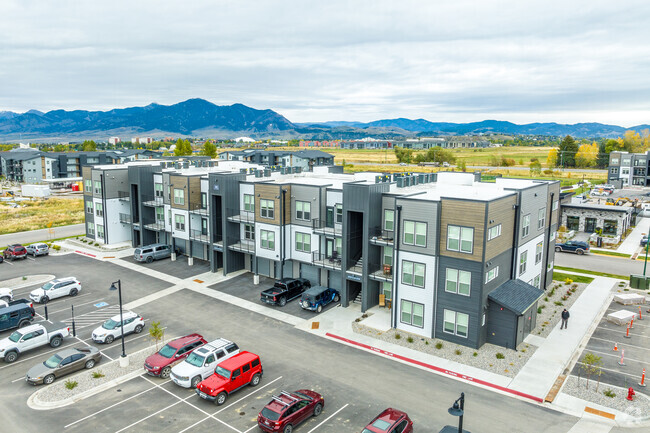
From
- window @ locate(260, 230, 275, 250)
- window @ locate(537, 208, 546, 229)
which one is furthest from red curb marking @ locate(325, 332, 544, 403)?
window @ locate(537, 208, 546, 229)

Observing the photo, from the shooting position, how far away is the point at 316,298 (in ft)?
115

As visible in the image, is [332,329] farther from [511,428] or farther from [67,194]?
[67,194]

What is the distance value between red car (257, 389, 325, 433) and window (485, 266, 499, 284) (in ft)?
44.2

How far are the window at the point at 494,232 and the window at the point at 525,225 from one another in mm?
4221

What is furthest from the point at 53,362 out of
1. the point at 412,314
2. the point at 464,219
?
the point at 464,219

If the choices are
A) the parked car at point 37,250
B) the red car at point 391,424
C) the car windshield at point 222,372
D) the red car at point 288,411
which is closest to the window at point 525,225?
the red car at point 391,424

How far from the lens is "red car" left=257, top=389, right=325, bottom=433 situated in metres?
20.1

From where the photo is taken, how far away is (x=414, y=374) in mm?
26094

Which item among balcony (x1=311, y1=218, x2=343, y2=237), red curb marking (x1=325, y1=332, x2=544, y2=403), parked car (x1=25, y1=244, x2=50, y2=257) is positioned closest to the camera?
red curb marking (x1=325, y1=332, x2=544, y2=403)

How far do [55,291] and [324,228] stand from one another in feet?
77.6

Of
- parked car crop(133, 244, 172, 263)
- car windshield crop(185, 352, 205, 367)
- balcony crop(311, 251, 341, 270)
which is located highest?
balcony crop(311, 251, 341, 270)

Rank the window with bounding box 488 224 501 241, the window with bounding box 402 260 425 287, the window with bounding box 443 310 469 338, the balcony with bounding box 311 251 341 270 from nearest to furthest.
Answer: the window with bounding box 488 224 501 241
the window with bounding box 443 310 469 338
the window with bounding box 402 260 425 287
the balcony with bounding box 311 251 341 270

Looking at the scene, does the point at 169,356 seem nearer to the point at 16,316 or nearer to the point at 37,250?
the point at 16,316

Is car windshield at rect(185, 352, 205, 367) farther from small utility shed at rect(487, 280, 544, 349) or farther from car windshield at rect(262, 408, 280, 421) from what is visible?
small utility shed at rect(487, 280, 544, 349)
